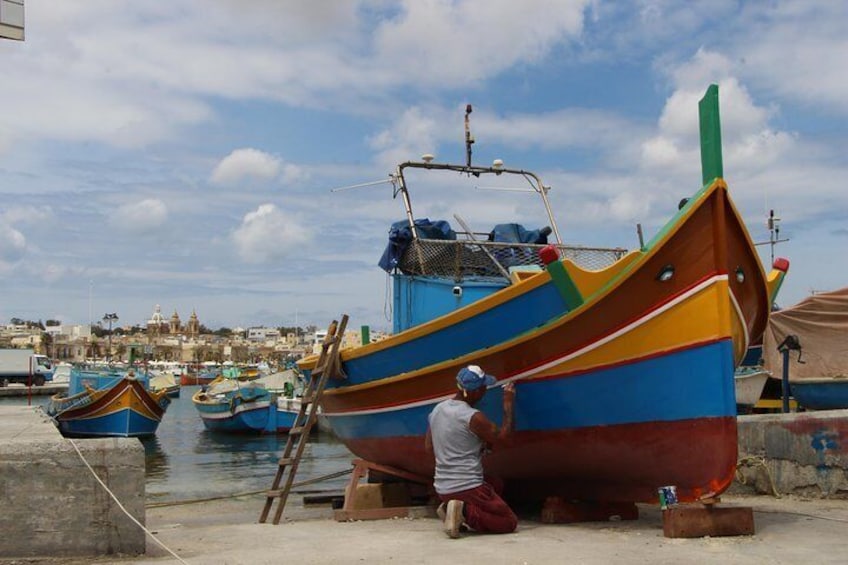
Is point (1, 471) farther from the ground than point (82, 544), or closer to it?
farther from the ground

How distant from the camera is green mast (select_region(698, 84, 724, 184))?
5867 mm

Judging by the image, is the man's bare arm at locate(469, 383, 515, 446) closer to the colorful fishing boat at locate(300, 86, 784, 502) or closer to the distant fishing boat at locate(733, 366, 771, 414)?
the colorful fishing boat at locate(300, 86, 784, 502)

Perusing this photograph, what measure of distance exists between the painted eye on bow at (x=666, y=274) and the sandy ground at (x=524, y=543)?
183 cm

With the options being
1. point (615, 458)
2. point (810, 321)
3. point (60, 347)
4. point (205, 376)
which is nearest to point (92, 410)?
point (810, 321)

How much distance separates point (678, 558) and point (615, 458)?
142cm

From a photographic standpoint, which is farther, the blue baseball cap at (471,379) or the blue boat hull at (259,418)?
the blue boat hull at (259,418)

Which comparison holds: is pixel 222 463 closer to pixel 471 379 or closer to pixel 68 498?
pixel 471 379

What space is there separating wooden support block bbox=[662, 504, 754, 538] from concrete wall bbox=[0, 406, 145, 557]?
3.51 m

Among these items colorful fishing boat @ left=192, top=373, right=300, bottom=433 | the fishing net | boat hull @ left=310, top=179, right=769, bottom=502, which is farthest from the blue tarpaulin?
colorful fishing boat @ left=192, top=373, right=300, bottom=433

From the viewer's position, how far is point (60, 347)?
499 feet

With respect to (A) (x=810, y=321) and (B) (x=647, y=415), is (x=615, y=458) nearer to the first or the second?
(B) (x=647, y=415)

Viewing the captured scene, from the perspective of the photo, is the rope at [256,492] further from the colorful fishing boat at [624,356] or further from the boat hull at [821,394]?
the boat hull at [821,394]

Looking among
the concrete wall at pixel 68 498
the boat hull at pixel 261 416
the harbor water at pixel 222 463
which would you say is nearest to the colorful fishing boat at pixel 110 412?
the harbor water at pixel 222 463

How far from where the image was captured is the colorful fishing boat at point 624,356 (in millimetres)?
5930
